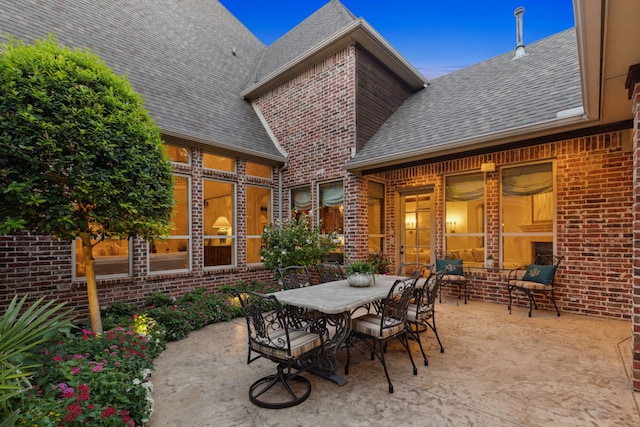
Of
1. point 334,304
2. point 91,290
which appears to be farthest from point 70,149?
point 334,304

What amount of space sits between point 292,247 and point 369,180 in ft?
8.25

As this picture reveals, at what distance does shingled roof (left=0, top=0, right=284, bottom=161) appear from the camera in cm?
585

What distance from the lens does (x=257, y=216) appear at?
784 centimetres

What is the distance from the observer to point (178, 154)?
6262mm

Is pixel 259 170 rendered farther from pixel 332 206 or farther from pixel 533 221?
pixel 533 221

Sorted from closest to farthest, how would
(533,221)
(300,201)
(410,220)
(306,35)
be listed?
1. (533,221)
2. (410,220)
3. (300,201)
4. (306,35)

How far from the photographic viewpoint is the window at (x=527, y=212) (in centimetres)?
530

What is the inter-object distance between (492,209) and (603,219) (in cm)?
158

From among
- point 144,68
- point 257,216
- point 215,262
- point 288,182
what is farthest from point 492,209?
point 144,68

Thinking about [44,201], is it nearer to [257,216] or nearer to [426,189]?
[257,216]

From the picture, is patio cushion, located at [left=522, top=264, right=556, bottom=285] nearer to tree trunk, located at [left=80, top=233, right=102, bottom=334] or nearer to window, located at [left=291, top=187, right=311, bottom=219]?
window, located at [left=291, top=187, right=311, bottom=219]

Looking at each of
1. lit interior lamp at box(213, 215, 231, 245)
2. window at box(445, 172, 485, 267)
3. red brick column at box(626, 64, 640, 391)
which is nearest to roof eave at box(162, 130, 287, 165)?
lit interior lamp at box(213, 215, 231, 245)

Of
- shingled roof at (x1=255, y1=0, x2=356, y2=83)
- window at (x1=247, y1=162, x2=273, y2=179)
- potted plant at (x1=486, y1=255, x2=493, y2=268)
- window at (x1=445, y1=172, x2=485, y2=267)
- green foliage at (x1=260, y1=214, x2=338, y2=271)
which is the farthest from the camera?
shingled roof at (x1=255, y1=0, x2=356, y2=83)

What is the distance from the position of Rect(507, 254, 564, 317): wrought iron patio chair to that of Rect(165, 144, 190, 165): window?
672cm
